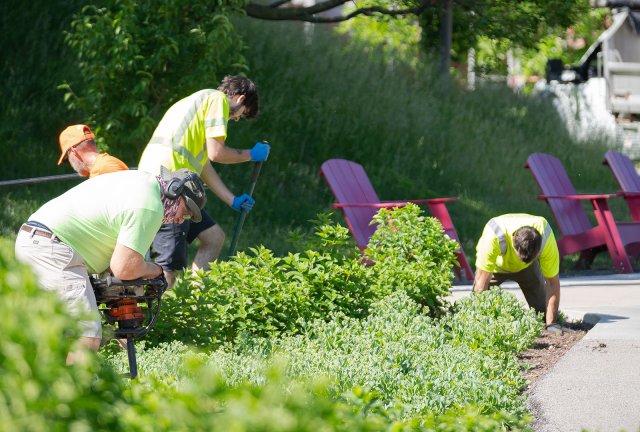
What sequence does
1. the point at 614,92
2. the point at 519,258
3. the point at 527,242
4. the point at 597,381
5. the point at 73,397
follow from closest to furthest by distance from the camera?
the point at 73,397
the point at 597,381
the point at 527,242
the point at 519,258
the point at 614,92

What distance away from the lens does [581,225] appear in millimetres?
8508

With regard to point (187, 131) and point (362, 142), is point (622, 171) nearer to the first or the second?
point (362, 142)

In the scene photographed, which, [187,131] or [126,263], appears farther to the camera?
[187,131]

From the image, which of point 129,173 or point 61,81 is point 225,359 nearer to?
point 129,173

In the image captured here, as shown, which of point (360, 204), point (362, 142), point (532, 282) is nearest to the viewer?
point (532, 282)

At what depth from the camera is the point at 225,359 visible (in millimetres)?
3312

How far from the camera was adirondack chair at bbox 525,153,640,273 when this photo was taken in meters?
7.84

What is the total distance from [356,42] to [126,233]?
42.5 ft

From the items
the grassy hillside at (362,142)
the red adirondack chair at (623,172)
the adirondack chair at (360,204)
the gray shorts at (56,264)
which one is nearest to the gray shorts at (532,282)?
the adirondack chair at (360,204)

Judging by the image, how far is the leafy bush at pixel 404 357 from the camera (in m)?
3.03

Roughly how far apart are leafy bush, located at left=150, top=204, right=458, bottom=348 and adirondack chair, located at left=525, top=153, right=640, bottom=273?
3260 millimetres

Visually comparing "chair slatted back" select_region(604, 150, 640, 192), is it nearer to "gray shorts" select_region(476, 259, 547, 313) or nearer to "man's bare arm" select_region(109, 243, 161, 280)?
"gray shorts" select_region(476, 259, 547, 313)

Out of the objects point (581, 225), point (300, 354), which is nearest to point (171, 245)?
point (300, 354)

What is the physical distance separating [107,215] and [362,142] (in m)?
9.56
